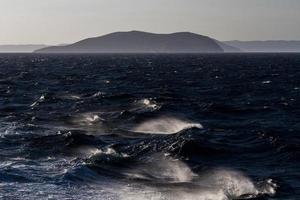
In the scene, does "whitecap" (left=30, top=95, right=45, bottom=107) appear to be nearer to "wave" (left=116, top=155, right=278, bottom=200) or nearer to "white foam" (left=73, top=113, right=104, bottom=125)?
"white foam" (left=73, top=113, right=104, bottom=125)

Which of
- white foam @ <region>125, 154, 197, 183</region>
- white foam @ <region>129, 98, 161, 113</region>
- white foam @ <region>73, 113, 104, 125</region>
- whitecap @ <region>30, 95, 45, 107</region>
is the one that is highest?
white foam @ <region>125, 154, 197, 183</region>

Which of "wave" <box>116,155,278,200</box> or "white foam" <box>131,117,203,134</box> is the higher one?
"wave" <box>116,155,278,200</box>

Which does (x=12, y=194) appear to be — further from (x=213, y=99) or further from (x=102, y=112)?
(x=213, y=99)

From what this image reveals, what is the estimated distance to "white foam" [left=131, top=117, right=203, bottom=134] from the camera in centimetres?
4594

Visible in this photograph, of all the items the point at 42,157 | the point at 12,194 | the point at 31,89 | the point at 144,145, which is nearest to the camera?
the point at 12,194

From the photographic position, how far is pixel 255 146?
3888 centimetres

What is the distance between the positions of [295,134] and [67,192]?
913 inches

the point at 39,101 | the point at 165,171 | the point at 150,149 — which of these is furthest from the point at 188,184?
the point at 39,101

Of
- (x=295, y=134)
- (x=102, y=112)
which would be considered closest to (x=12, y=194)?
(x=295, y=134)

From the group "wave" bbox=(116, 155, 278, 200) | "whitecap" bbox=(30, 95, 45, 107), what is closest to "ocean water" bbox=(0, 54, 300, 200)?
"wave" bbox=(116, 155, 278, 200)

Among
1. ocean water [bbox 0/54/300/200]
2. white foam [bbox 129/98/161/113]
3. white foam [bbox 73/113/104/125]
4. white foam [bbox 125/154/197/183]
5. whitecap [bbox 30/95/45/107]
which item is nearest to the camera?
ocean water [bbox 0/54/300/200]

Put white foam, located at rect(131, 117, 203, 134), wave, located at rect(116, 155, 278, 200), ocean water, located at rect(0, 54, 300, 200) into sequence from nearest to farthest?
wave, located at rect(116, 155, 278, 200) → ocean water, located at rect(0, 54, 300, 200) → white foam, located at rect(131, 117, 203, 134)

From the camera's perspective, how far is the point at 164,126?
47812 millimetres

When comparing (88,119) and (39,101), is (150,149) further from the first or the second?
(39,101)
